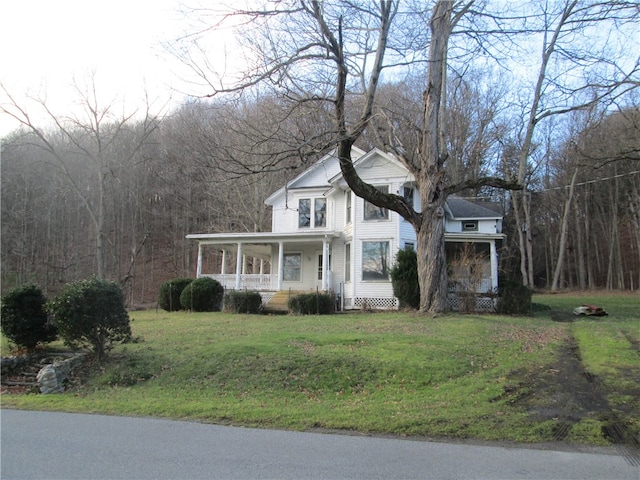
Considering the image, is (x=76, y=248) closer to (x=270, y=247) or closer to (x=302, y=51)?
(x=270, y=247)

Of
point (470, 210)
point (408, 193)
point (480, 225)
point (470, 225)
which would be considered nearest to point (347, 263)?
point (408, 193)

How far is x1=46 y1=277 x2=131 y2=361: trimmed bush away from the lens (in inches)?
405

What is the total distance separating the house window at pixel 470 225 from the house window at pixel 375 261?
793 cm

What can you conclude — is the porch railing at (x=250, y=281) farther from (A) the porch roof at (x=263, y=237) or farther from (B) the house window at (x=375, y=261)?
(B) the house window at (x=375, y=261)

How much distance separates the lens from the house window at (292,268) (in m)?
25.9

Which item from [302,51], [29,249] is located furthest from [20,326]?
[29,249]

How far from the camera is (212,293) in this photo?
21.2 meters

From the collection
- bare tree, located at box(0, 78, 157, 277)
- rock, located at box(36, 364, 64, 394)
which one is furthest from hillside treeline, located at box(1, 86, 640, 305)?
rock, located at box(36, 364, 64, 394)

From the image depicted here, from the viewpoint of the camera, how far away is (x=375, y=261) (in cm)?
2184

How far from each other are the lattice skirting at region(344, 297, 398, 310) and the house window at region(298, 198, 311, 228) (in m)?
5.87

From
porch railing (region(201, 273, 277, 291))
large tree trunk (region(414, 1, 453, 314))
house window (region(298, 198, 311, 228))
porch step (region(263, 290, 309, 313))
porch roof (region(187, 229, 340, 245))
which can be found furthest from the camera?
house window (region(298, 198, 311, 228))

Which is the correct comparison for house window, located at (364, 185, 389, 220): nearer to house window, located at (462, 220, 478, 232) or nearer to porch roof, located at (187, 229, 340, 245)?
porch roof, located at (187, 229, 340, 245)

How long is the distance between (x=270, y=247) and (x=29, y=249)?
914 inches

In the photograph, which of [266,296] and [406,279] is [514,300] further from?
[266,296]
